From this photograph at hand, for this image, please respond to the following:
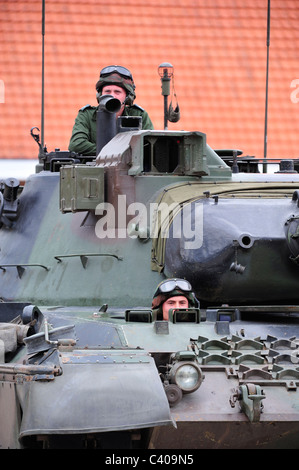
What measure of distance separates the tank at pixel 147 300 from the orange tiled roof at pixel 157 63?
1002cm

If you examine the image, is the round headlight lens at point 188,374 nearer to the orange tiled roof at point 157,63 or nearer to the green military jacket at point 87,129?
the green military jacket at point 87,129

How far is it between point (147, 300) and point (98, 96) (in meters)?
3.20

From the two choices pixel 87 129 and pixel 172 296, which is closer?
pixel 172 296

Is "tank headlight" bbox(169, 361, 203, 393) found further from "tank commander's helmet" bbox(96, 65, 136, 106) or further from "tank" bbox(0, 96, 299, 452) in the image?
"tank commander's helmet" bbox(96, 65, 136, 106)

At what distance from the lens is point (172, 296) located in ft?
33.1

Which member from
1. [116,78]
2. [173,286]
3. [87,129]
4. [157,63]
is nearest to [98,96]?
[116,78]

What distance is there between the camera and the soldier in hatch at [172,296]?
10078 millimetres

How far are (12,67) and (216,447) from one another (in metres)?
17.0

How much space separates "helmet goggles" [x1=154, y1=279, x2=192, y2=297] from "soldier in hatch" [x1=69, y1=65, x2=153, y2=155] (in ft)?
11.6

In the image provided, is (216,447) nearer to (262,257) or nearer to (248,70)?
(262,257)

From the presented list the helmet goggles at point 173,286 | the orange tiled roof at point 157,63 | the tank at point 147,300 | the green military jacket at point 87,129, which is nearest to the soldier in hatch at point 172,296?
the helmet goggles at point 173,286

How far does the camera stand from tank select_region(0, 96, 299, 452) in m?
8.10

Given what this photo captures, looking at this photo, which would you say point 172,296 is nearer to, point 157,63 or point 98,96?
point 98,96

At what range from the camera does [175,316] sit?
9.88 metres
